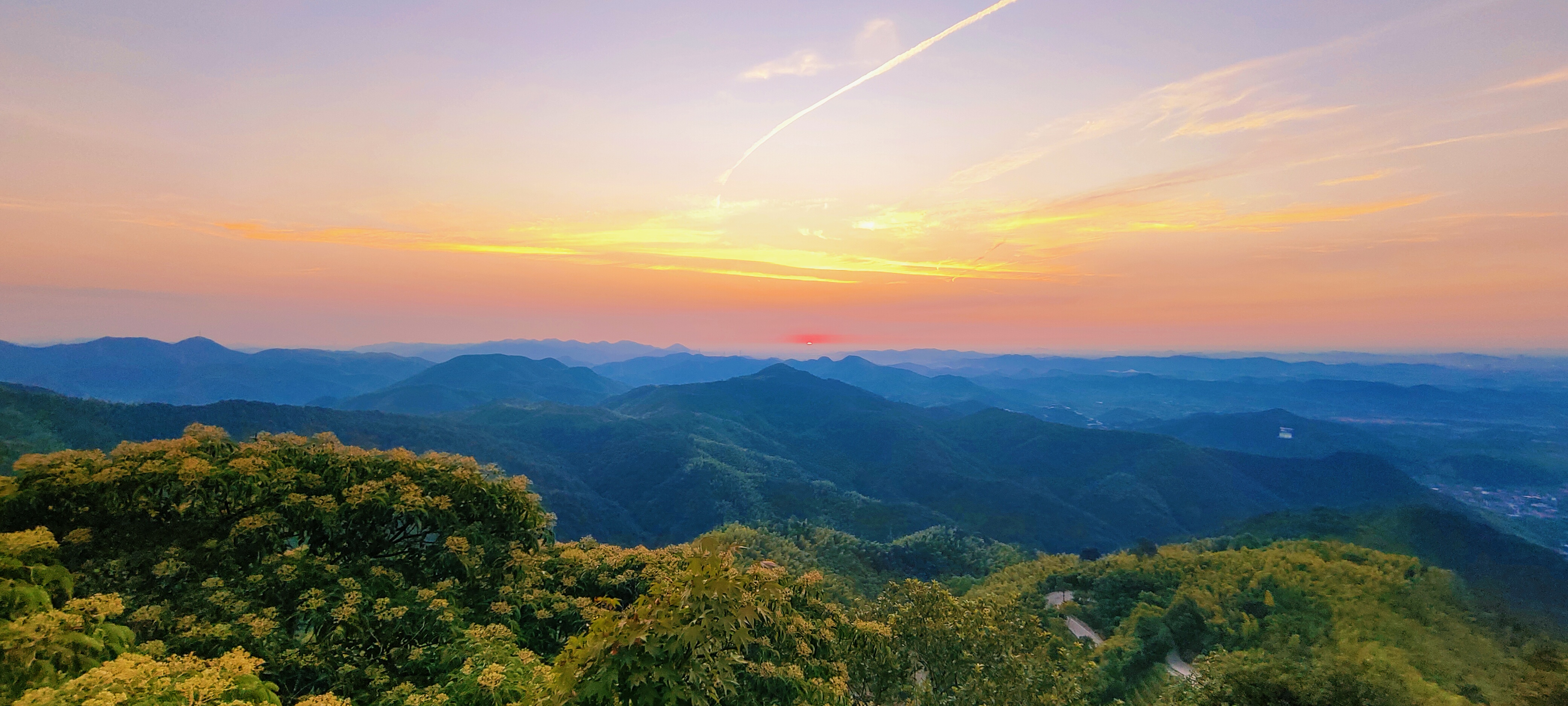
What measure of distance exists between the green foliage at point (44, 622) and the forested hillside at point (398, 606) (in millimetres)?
30

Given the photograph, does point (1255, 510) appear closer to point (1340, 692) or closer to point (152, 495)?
point (1340, 692)

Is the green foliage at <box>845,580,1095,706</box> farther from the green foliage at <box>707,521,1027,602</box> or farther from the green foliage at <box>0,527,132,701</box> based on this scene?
the green foliage at <box>707,521,1027,602</box>

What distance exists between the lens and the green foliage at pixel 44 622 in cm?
569

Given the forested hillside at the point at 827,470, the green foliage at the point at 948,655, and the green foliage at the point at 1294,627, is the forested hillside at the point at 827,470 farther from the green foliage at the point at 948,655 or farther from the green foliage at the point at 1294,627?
the green foliage at the point at 948,655

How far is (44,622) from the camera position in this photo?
6020mm

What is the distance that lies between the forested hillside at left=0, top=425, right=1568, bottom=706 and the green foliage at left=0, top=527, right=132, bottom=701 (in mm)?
30

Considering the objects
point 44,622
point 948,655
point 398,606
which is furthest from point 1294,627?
point 44,622

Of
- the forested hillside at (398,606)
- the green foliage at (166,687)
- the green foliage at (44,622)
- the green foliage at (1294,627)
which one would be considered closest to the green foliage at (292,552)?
→ the forested hillside at (398,606)

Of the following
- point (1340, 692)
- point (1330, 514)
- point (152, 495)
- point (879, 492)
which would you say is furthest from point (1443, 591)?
point (879, 492)

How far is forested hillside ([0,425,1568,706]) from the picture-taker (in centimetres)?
576

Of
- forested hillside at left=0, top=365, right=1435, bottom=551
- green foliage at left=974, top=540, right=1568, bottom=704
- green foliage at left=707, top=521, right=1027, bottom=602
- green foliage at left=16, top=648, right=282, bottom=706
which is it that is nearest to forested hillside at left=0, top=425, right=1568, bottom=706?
green foliage at left=16, top=648, right=282, bottom=706

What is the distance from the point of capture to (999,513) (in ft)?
417

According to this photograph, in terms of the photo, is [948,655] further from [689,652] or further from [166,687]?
[166,687]

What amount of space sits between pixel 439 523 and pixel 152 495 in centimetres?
446
